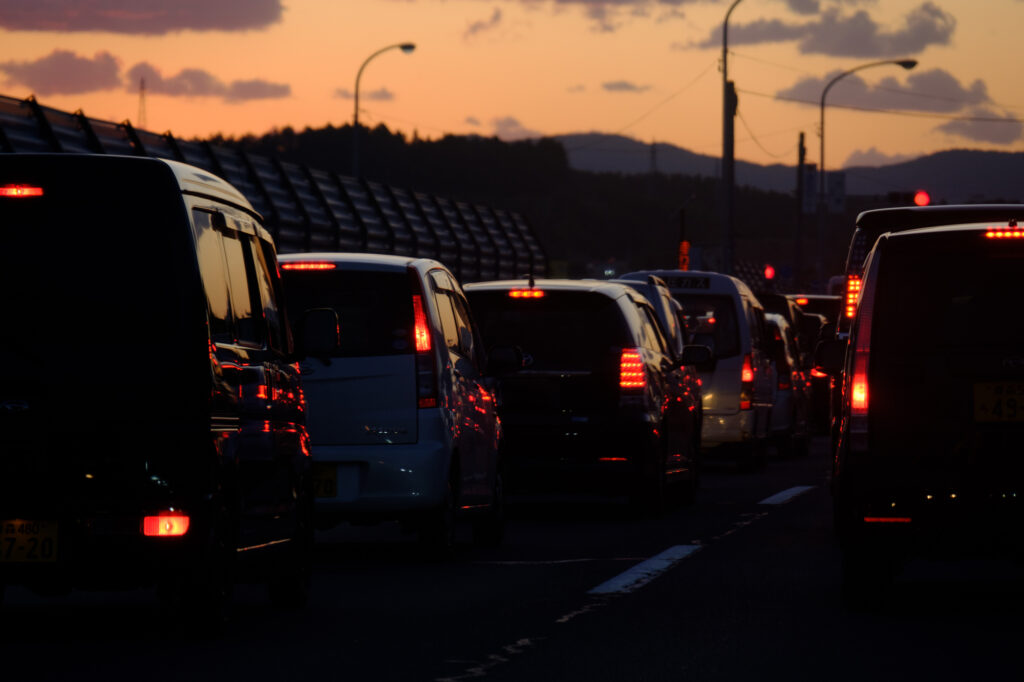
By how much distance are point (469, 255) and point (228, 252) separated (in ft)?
116

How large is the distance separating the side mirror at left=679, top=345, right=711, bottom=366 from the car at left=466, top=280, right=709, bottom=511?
1.72 meters

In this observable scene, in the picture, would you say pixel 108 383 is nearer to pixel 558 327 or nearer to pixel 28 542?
pixel 28 542

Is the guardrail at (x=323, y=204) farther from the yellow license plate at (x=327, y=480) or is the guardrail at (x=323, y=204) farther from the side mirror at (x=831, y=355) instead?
the side mirror at (x=831, y=355)

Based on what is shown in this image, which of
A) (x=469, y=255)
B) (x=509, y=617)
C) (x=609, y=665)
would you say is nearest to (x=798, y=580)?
(x=509, y=617)

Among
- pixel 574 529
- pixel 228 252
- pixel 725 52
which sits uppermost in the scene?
pixel 725 52

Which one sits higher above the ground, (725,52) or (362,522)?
(725,52)

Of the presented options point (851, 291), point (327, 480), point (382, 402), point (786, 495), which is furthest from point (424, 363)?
point (851, 291)

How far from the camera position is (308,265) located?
12.3 meters

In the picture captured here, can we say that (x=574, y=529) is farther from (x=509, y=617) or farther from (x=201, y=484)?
(x=201, y=484)

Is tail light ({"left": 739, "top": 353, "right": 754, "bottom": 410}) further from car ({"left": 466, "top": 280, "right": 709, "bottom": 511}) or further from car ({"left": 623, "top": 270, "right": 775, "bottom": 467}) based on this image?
car ({"left": 466, "top": 280, "right": 709, "bottom": 511})

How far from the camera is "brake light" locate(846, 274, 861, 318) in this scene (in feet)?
65.2

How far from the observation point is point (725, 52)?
4622 centimetres

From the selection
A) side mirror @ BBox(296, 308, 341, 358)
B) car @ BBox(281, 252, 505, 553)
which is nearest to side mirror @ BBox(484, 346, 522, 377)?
car @ BBox(281, 252, 505, 553)

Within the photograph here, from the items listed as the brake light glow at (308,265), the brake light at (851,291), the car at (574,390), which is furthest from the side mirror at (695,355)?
the brake light glow at (308,265)
